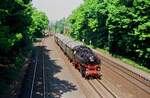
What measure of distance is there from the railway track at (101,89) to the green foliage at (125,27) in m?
12.0

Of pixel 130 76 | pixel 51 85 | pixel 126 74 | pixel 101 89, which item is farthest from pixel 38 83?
pixel 126 74

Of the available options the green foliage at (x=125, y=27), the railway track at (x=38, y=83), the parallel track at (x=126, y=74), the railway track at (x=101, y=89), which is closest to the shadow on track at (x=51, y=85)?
the railway track at (x=38, y=83)

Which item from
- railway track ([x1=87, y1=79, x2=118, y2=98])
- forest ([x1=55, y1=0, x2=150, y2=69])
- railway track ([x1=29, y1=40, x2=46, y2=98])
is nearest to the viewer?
railway track ([x1=87, y1=79, x2=118, y2=98])

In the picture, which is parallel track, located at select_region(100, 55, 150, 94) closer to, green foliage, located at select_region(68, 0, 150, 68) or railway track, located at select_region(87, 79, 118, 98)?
railway track, located at select_region(87, 79, 118, 98)

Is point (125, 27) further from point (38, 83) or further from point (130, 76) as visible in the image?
point (38, 83)

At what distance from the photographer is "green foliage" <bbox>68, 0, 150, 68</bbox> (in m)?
41.6

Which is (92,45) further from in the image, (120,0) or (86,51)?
(86,51)

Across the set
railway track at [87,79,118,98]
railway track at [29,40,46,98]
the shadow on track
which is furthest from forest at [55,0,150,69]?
railway track at [29,40,46,98]

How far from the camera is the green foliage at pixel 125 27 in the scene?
4156 cm

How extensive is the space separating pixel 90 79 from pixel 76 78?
162 centimetres

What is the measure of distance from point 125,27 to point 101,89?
810 inches

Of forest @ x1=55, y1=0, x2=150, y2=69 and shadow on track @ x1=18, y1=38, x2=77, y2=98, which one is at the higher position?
forest @ x1=55, y1=0, x2=150, y2=69

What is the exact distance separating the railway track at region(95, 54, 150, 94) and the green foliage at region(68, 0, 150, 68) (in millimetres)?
3960

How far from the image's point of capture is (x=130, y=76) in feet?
112
